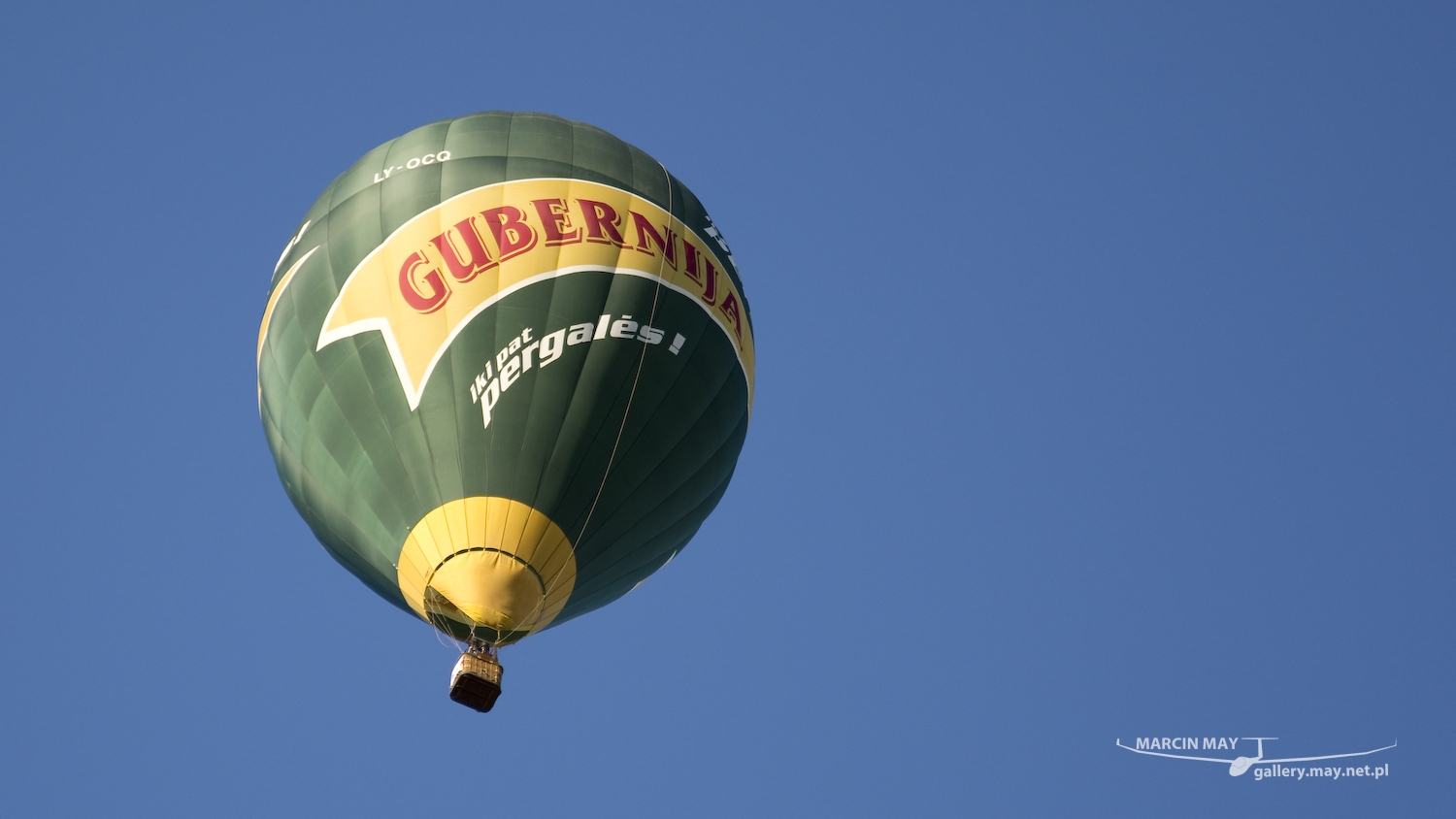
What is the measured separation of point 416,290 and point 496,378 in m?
1.32

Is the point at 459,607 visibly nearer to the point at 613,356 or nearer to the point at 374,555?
the point at 374,555

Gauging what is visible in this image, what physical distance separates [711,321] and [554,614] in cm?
368

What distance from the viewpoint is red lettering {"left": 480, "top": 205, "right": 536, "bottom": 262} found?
22.7 metres

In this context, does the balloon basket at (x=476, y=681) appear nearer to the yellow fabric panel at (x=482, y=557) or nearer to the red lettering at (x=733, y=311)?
the yellow fabric panel at (x=482, y=557)

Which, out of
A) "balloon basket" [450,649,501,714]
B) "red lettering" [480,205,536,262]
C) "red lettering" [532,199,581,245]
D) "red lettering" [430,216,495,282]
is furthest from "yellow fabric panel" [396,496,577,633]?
"red lettering" [532,199,581,245]

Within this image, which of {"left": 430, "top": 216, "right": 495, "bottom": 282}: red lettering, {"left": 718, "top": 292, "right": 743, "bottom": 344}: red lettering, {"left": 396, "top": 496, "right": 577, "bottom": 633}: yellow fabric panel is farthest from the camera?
{"left": 718, "top": 292, "right": 743, "bottom": 344}: red lettering

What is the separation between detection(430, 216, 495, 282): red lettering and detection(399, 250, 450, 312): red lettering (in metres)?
0.18

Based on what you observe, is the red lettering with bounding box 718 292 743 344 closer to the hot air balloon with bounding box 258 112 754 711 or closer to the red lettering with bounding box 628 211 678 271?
the hot air balloon with bounding box 258 112 754 711

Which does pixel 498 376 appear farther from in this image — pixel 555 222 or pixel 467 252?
pixel 555 222

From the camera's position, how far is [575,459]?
2219 centimetres

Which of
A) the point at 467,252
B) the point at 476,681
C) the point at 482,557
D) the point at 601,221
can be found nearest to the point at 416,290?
the point at 467,252

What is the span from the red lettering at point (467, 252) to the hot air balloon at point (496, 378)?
23mm

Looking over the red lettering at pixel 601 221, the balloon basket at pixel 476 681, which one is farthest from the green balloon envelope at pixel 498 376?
the balloon basket at pixel 476 681

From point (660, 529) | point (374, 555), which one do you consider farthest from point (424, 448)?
point (660, 529)
